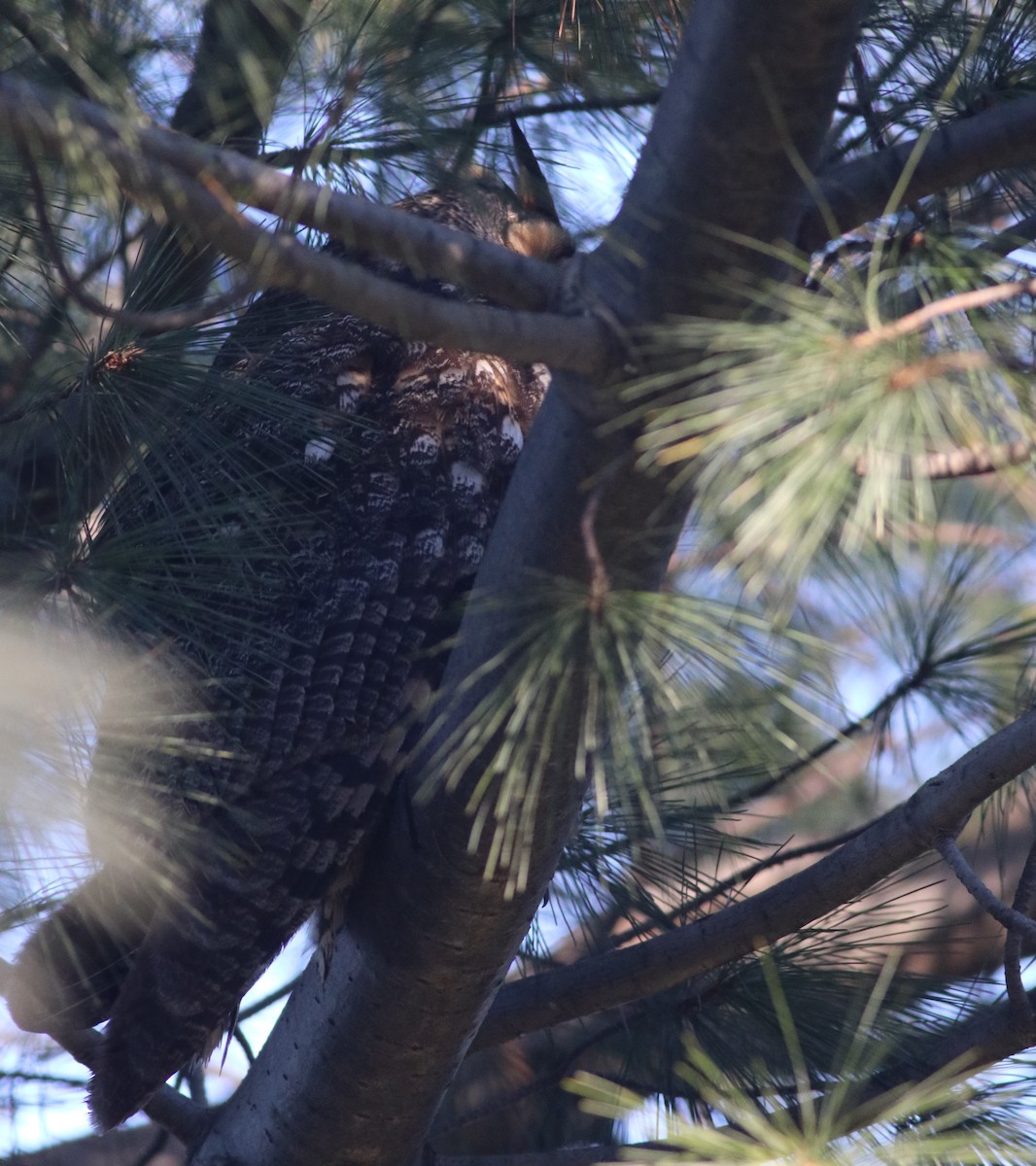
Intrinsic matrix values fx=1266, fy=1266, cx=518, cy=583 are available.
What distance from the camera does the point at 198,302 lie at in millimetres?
1283

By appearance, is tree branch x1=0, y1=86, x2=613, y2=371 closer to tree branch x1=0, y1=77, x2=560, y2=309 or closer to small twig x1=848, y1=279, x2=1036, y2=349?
tree branch x1=0, y1=77, x2=560, y2=309

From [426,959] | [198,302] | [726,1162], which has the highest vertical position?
[198,302]

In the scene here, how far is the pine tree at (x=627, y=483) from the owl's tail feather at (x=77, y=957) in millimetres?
67

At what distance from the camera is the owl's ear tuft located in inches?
67.4

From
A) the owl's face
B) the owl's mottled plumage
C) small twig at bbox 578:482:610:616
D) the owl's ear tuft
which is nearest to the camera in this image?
small twig at bbox 578:482:610:616

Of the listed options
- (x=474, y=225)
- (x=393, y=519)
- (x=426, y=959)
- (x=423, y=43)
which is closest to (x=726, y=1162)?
(x=426, y=959)

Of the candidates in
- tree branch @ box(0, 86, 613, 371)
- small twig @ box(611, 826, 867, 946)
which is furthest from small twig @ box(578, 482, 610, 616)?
small twig @ box(611, 826, 867, 946)

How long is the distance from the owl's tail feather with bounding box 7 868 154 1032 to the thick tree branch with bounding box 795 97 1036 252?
99 cm

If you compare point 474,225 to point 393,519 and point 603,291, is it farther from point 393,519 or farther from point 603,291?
point 603,291

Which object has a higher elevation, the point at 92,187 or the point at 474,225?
the point at 474,225

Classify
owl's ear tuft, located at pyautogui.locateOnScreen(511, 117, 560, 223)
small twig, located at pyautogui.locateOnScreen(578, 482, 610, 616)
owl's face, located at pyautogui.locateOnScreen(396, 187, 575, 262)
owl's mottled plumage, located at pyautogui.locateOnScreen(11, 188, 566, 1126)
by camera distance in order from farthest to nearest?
owl's face, located at pyautogui.locateOnScreen(396, 187, 575, 262) < owl's ear tuft, located at pyautogui.locateOnScreen(511, 117, 560, 223) < owl's mottled plumage, located at pyautogui.locateOnScreen(11, 188, 566, 1126) < small twig, located at pyautogui.locateOnScreen(578, 482, 610, 616)

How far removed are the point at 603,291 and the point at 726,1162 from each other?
1.96 ft

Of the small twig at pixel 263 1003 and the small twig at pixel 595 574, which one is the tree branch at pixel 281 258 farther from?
the small twig at pixel 263 1003

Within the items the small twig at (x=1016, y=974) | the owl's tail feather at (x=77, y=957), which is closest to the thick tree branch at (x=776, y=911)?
the small twig at (x=1016, y=974)
